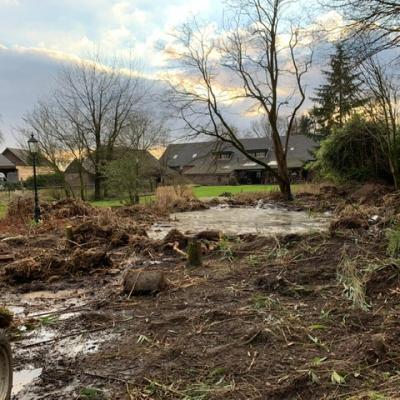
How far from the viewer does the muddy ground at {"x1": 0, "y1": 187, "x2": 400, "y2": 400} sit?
347 cm

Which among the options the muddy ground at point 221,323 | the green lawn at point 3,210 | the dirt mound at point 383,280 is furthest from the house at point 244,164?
the dirt mound at point 383,280

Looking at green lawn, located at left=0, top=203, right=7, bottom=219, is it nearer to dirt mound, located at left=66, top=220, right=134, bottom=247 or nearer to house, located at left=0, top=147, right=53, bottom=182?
house, located at left=0, top=147, right=53, bottom=182

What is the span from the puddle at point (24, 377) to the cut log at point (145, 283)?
2.24 metres

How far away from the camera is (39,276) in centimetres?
777

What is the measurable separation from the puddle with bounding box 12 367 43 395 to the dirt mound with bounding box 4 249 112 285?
388 cm

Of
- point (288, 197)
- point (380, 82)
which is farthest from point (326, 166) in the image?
point (380, 82)

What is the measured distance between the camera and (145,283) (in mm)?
6277

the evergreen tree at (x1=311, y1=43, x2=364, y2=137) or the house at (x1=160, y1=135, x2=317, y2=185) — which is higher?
the evergreen tree at (x1=311, y1=43, x2=364, y2=137)

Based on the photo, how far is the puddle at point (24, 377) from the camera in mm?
3674

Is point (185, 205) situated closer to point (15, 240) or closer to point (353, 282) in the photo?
point (15, 240)

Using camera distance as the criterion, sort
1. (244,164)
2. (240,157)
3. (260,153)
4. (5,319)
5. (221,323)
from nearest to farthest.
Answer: (221,323) < (5,319) < (244,164) < (240,157) < (260,153)

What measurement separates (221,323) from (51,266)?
14.5 ft

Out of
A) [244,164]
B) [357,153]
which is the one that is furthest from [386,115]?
[244,164]

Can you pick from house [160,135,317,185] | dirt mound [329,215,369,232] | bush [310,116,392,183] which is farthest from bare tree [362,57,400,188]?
house [160,135,317,185]
